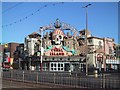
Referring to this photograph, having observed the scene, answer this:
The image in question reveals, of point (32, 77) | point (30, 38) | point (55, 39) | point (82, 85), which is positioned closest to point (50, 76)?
point (32, 77)

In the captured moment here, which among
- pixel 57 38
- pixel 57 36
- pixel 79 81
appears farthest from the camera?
pixel 57 38

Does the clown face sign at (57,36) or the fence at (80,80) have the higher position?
the clown face sign at (57,36)

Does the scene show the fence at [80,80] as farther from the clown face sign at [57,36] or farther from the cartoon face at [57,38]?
the clown face sign at [57,36]

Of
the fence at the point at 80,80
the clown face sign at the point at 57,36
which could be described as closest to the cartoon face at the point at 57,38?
the clown face sign at the point at 57,36

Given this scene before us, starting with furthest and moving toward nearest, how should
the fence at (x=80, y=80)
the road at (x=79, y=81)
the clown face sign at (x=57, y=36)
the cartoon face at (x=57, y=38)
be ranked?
the clown face sign at (x=57, y=36) → the cartoon face at (x=57, y=38) → the road at (x=79, y=81) → the fence at (x=80, y=80)

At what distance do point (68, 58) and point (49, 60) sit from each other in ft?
14.2

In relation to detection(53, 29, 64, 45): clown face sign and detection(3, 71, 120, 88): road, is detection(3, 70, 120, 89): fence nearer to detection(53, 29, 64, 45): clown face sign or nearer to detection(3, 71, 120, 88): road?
detection(3, 71, 120, 88): road

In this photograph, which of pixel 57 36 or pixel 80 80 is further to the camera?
pixel 57 36

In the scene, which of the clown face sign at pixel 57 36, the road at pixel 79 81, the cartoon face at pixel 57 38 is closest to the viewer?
the road at pixel 79 81

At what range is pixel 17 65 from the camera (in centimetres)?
8162

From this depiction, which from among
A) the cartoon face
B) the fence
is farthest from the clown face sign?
the fence

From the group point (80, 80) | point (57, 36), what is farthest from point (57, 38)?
point (80, 80)

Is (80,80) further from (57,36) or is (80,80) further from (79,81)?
(57,36)

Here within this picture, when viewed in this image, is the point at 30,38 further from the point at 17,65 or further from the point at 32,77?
the point at 32,77
